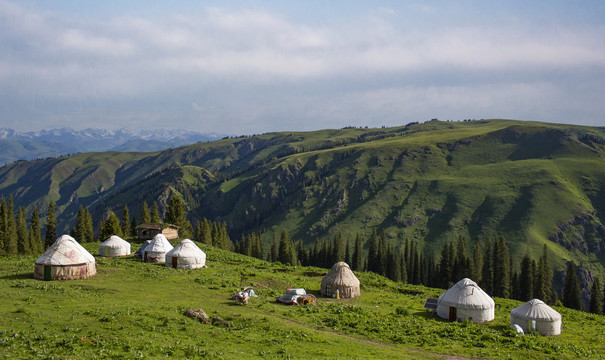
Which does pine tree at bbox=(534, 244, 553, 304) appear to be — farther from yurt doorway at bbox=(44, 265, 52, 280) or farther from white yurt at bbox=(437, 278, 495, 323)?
yurt doorway at bbox=(44, 265, 52, 280)

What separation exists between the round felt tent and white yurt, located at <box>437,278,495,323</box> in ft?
37.1

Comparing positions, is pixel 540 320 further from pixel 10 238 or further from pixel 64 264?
pixel 10 238

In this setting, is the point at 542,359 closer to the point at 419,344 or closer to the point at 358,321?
the point at 419,344

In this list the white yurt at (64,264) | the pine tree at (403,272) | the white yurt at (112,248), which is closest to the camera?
the white yurt at (64,264)

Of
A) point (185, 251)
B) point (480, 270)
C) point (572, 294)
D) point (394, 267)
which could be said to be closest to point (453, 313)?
point (185, 251)

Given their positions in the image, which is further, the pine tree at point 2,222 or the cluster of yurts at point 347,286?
the pine tree at point 2,222

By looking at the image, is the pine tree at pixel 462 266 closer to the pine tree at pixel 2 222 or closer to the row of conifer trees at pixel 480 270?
the row of conifer trees at pixel 480 270

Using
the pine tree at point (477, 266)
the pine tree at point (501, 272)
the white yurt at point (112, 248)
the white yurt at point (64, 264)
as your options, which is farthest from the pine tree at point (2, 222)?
the pine tree at point (501, 272)

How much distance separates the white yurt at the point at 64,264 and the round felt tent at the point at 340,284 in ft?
88.7

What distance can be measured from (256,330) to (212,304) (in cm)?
976

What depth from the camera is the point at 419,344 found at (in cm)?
3212

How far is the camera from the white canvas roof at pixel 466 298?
41.7m

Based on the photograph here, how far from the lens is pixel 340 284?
50906mm

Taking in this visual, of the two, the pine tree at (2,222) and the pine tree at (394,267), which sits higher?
the pine tree at (2,222)
